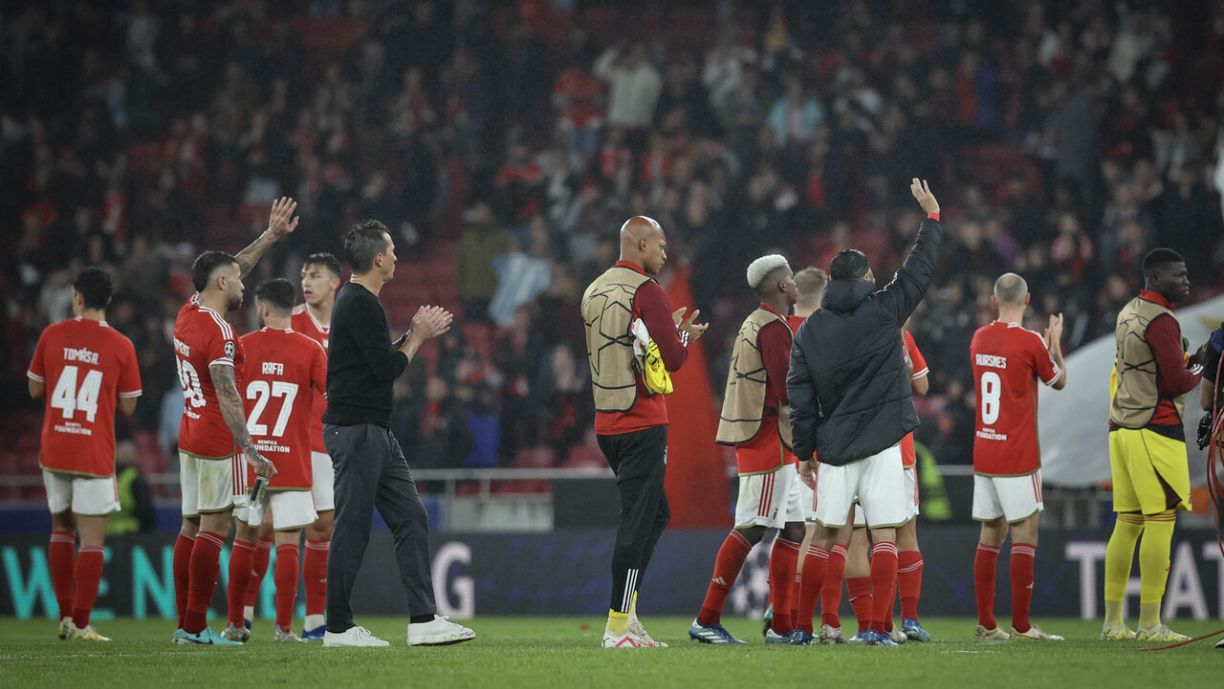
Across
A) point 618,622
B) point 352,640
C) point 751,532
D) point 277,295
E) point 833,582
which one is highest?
point 277,295

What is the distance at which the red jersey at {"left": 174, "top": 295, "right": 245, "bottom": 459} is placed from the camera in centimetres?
977

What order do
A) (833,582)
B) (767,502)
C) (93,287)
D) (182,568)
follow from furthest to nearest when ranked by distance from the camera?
(93,287), (182,568), (767,502), (833,582)

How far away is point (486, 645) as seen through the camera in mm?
9859

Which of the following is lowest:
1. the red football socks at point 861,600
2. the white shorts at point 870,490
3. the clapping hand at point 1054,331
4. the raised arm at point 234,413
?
the red football socks at point 861,600

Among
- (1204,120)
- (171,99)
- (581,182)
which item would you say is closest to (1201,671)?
(1204,120)

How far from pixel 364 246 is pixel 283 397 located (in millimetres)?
1922

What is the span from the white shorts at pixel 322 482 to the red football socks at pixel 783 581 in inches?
126

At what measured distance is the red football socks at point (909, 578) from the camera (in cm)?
988

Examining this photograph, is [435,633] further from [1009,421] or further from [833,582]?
[1009,421]

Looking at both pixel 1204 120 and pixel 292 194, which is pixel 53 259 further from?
pixel 1204 120

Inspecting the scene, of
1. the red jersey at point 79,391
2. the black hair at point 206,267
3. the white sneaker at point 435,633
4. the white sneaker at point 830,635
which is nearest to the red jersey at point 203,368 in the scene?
the black hair at point 206,267

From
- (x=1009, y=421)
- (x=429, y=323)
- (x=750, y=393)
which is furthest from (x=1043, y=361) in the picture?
(x=429, y=323)

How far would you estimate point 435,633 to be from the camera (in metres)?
9.19

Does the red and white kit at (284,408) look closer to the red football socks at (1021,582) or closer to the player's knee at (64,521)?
the player's knee at (64,521)
